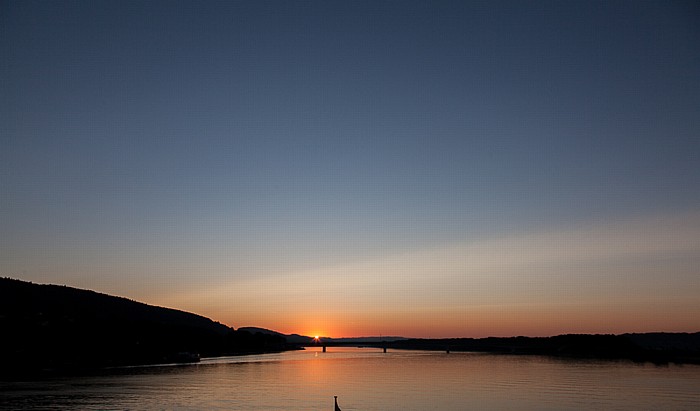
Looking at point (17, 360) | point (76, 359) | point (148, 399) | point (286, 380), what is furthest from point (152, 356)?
point (148, 399)

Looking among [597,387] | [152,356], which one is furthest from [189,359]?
[597,387]

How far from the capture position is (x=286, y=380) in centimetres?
10825

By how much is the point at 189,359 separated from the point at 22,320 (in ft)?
169

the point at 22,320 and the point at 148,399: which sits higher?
the point at 22,320

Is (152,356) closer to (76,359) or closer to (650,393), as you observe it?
(76,359)

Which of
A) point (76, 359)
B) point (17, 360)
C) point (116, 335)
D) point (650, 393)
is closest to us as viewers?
point (650, 393)

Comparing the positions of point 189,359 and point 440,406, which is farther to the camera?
point 189,359

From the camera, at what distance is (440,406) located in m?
69.8

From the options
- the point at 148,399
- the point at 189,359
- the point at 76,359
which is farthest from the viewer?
the point at 189,359

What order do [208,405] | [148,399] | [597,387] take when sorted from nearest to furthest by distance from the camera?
1. [208,405]
2. [148,399]
3. [597,387]

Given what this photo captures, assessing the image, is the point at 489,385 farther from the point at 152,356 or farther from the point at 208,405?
the point at 152,356

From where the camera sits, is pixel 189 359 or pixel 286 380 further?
pixel 189 359

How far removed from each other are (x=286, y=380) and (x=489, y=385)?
111 feet

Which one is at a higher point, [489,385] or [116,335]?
[116,335]
